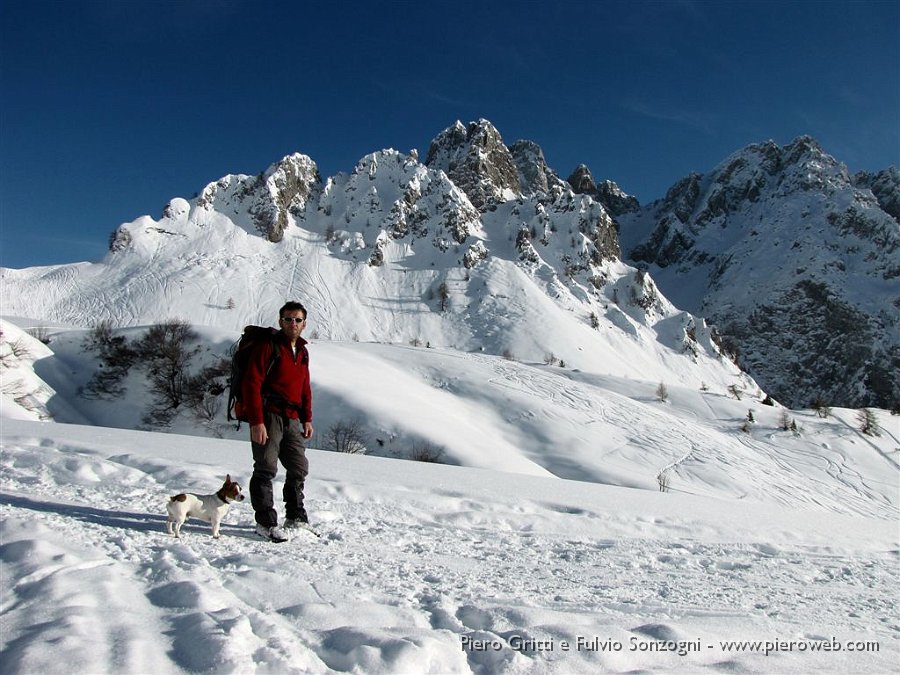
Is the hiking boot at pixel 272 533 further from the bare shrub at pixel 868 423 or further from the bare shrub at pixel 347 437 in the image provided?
the bare shrub at pixel 868 423

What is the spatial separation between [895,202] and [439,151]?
314 feet

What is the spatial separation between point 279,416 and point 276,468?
1.38 feet

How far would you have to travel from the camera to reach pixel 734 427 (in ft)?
84.4

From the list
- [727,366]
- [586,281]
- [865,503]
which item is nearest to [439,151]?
[586,281]

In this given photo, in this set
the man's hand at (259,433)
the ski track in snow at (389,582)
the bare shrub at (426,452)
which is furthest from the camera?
the bare shrub at (426,452)

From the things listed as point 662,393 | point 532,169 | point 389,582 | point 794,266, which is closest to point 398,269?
point 662,393

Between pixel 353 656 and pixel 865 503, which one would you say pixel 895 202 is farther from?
pixel 353 656

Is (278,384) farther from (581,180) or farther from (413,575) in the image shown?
(581,180)

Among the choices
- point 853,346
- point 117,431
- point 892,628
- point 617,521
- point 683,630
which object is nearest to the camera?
point 683,630

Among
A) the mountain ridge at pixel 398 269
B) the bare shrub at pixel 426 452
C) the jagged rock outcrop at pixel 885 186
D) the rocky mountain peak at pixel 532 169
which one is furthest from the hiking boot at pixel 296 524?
the jagged rock outcrop at pixel 885 186

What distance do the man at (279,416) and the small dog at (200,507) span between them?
0.20 meters

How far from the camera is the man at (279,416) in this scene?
168 inches

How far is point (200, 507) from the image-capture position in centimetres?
409

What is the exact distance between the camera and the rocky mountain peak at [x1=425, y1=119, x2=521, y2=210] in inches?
3413
